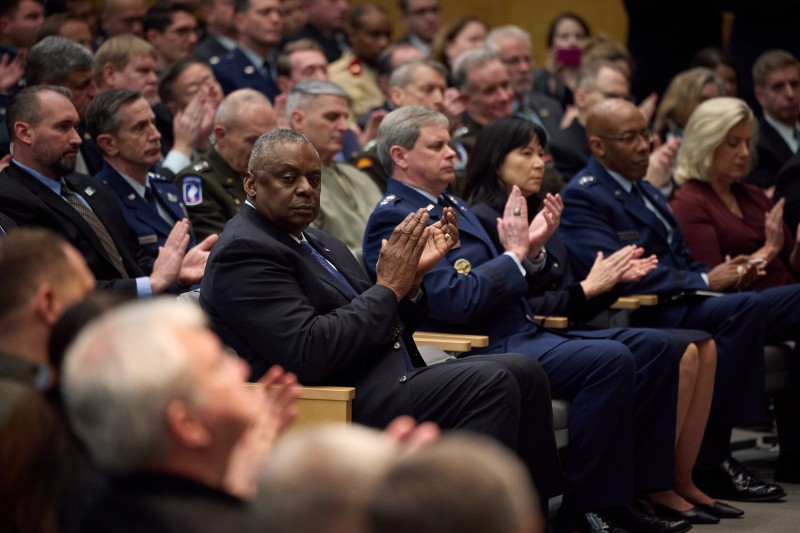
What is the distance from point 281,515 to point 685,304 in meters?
3.36

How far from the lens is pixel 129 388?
65.0 inches

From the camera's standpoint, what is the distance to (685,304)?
15.2 ft

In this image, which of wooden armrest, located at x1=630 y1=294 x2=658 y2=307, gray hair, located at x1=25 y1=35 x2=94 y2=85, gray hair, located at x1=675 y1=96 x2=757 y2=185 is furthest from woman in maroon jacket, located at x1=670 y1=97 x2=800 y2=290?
gray hair, located at x1=25 y1=35 x2=94 y2=85

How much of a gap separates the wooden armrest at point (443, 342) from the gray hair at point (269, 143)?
0.74m

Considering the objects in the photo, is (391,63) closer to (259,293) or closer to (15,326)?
(259,293)

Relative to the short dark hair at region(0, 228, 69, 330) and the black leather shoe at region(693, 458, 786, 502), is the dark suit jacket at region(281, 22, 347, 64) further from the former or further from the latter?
the short dark hair at region(0, 228, 69, 330)

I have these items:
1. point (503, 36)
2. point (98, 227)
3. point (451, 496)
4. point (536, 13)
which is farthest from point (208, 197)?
point (536, 13)

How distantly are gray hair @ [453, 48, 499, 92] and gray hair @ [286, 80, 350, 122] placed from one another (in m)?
0.99

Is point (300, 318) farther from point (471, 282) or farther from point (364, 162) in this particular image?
point (364, 162)

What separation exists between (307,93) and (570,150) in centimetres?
152

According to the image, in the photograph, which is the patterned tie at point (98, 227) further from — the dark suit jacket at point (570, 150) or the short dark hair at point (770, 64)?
the short dark hair at point (770, 64)

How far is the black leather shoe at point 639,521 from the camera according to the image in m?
3.85

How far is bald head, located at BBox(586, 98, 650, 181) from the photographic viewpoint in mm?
4762

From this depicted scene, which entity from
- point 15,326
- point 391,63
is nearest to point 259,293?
point 15,326
